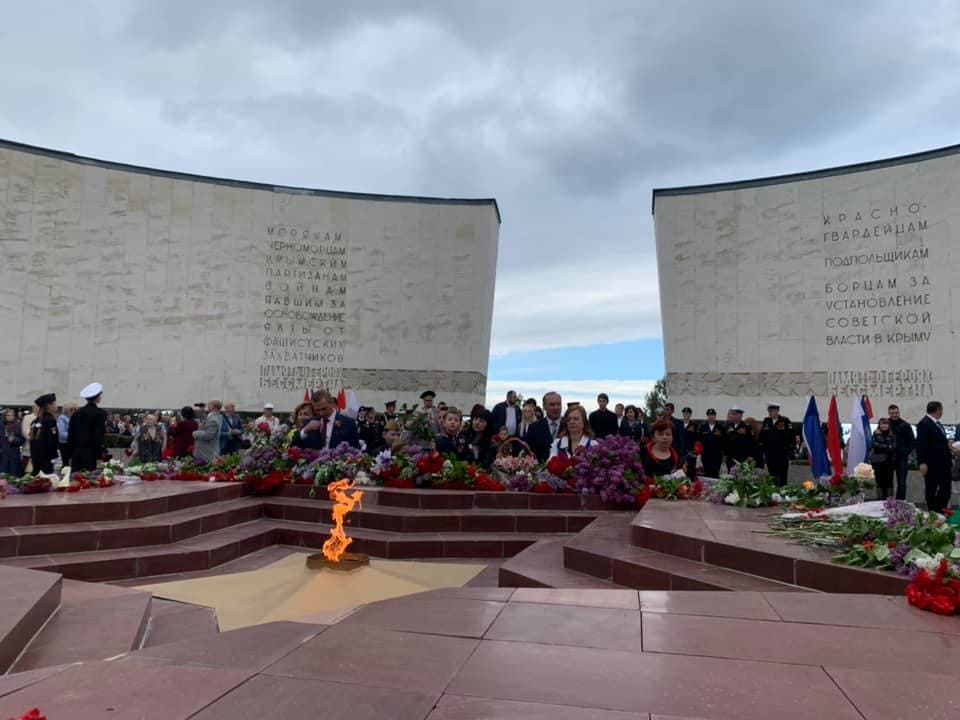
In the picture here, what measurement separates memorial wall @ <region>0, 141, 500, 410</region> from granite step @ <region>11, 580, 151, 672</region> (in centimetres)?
1310

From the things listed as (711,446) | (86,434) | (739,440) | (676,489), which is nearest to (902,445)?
(739,440)

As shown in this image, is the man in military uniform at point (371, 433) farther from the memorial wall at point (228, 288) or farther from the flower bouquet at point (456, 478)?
the memorial wall at point (228, 288)

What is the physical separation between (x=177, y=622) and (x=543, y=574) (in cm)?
230

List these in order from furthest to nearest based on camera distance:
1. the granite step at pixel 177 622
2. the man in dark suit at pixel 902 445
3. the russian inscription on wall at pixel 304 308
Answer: the russian inscription on wall at pixel 304 308
the man in dark suit at pixel 902 445
the granite step at pixel 177 622

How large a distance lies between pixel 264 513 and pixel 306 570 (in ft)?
8.00

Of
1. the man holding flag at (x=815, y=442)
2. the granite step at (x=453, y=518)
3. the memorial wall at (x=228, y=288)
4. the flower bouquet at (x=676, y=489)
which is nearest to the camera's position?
the granite step at (x=453, y=518)

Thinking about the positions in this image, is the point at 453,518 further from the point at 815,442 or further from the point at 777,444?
the point at 777,444

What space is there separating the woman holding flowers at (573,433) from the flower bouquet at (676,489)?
1010 millimetres

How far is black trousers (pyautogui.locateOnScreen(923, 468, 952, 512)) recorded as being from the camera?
839 centimetres

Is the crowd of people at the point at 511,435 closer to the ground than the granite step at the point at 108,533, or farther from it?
farther from it

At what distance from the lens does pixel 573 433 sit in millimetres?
7684

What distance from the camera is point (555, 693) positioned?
185 centimetres

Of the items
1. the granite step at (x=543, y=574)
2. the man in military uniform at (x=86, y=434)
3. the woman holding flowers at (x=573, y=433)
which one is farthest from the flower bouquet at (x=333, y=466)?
the granite step at (x=543, y=574)

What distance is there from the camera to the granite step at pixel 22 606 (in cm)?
Result: 275
